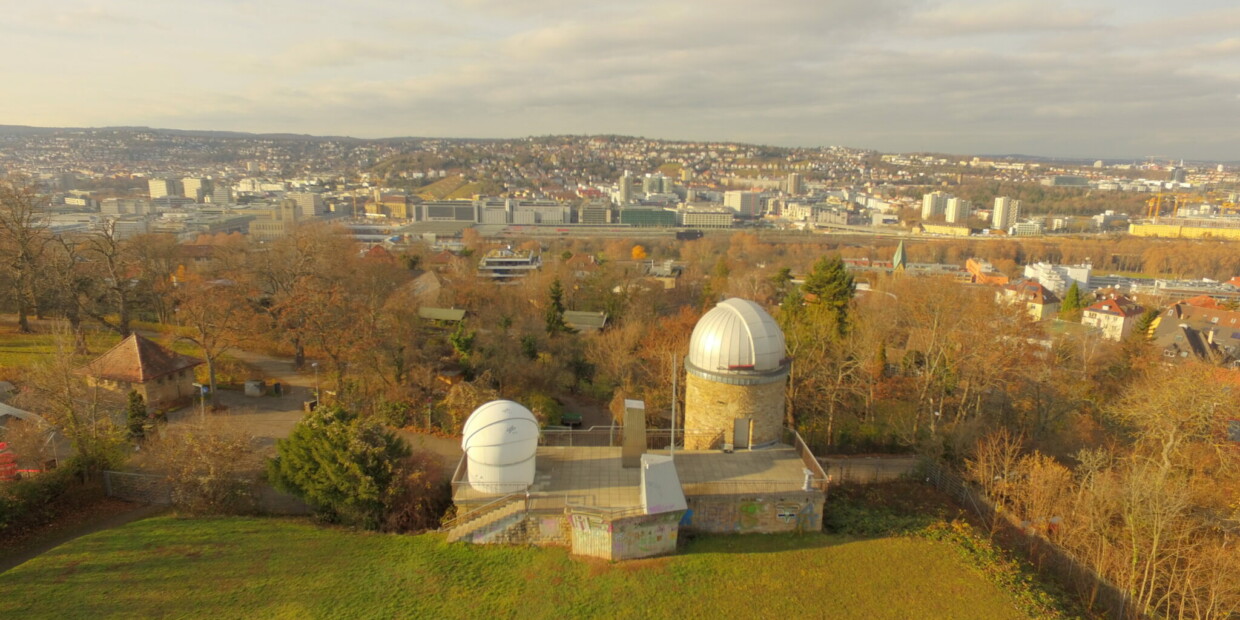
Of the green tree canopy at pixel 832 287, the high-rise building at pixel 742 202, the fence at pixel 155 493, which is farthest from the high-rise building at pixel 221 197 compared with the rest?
the green tree canopy at pixel 832 287

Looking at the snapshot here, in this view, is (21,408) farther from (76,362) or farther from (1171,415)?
(1171,415)

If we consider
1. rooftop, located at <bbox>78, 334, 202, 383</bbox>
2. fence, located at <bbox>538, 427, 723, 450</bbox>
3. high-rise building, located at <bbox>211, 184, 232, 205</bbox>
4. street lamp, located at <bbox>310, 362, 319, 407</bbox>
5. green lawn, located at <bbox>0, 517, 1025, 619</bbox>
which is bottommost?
green lawn, located at <bbox>0, 517, 1025, 619</bbox>

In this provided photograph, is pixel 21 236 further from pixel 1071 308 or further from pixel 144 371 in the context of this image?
pixel 1071 308

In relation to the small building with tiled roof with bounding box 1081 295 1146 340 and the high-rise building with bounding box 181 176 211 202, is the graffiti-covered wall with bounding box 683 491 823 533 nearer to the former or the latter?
the small building with tiled roof with bounding box 1081 295 1146 340

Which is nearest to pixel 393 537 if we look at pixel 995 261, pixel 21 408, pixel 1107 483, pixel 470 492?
pixel 470 492

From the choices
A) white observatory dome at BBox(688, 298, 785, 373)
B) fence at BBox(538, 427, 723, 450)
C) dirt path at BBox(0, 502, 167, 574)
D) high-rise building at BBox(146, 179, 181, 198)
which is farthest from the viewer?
high-rise building at BBox(146, 179, 181, 198)

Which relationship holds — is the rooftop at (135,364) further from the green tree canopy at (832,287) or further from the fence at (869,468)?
the green tree canopy at (832,287)

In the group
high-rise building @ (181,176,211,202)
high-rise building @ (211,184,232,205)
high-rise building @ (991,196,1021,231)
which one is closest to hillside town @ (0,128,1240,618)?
high-rise building @ (991,196,1021,231)
